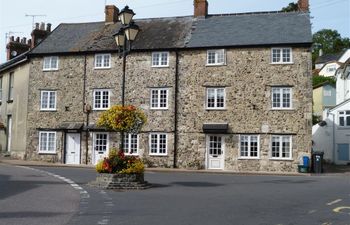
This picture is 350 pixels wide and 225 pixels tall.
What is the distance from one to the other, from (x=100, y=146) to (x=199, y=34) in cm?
1050

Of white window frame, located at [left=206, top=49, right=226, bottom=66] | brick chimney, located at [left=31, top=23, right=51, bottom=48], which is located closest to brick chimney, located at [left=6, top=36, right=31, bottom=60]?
brick chimney, located at [left=31, top=23, right=51, bottom=48]

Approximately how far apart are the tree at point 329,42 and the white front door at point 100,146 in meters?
64.8

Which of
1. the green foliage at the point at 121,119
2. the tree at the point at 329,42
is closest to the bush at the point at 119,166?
the green foliage at the point at 121,119

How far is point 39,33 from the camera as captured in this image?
3831 cm

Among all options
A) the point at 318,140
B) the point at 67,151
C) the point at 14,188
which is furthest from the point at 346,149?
the point at 14,188

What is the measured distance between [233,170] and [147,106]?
725 centimetres

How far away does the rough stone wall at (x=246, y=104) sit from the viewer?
27766mm

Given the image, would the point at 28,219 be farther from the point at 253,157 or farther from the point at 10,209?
the point at 253,157

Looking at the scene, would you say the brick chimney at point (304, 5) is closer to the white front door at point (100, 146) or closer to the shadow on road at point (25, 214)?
the white front door at point (100, 146)

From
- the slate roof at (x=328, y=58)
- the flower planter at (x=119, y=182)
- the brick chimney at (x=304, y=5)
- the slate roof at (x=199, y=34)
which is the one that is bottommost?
the flower planter at (x=119, y=182)

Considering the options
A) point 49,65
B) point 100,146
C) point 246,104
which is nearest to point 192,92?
point 246,104

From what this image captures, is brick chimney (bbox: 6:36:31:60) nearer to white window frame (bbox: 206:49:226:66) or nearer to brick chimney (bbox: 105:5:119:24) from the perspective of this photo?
brick chimney (bbox: 105:5:119:24)

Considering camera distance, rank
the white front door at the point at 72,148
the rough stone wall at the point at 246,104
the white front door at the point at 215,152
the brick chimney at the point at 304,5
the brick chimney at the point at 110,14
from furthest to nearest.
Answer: the brick chimney at the point at 110,14 < the brick chimney at the point at 304,5 < the white front door at the point at 72,148 < the white front door at the point at 215,152 < the rough stone wall at the point at 246,104

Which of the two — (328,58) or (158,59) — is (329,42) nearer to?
(328,58)
